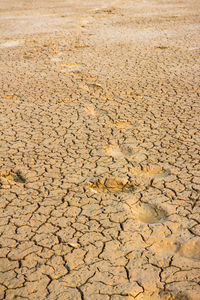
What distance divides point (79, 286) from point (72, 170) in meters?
1.15

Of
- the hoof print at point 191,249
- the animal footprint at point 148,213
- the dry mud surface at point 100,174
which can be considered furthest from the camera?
the animal footprint at point 148,213

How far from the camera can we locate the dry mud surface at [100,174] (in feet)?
6.14

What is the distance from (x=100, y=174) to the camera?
274 centimetres

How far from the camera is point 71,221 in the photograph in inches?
89.0

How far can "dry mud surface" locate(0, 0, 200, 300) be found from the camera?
1870 mm

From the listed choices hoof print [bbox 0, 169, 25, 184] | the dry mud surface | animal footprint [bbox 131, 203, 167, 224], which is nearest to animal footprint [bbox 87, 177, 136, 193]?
the dry mud surface

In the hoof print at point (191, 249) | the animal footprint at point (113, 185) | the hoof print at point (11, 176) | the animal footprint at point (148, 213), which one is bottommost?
the hoof print at point (191, 249)

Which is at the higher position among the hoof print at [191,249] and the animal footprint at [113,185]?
the animal footprint at [113,185]

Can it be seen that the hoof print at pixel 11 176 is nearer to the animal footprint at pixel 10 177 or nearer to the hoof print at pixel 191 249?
the animal footprint at pixel 10 177

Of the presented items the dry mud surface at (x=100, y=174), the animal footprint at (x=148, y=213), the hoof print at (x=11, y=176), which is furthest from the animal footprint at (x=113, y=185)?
the hoof print at (x=11, y=176)

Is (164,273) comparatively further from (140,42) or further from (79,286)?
(140,42)

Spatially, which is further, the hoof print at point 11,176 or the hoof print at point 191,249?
the hoof print at point 11,176

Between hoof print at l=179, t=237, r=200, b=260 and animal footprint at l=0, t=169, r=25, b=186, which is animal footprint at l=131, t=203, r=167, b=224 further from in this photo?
animal footprint at l=0, t=169, r=25, b=186

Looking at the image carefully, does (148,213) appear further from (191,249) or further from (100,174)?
(100,174)
